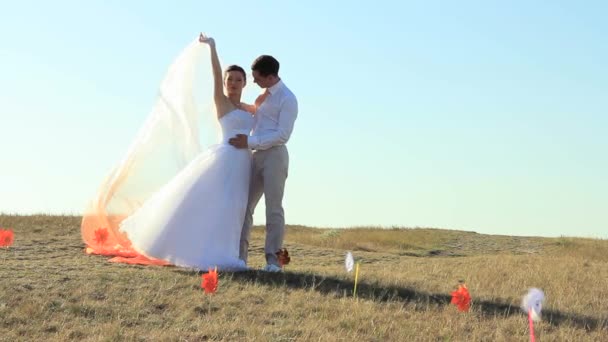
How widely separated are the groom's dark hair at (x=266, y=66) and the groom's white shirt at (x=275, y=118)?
18 centimetres

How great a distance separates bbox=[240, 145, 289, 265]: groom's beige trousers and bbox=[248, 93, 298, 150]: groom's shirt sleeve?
0.19 m

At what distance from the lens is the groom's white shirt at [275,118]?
32.9ft

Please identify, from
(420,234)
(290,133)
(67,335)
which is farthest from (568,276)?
(420,234)

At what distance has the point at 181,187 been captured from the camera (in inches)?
408

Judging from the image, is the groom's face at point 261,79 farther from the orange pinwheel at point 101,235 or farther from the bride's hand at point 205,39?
the orange pinwheel at point 101,235

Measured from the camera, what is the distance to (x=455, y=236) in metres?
25.5

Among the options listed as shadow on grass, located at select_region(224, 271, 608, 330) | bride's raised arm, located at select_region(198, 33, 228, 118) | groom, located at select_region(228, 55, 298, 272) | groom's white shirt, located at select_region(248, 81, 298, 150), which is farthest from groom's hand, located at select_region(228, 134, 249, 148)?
shadow on grass, located at select_region(224, 271, 608, 330)

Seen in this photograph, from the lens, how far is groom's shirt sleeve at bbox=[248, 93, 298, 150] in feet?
32.8

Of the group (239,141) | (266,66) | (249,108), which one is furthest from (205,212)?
(266,66)

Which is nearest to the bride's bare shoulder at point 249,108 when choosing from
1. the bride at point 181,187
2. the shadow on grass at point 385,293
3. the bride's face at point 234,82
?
the bride at point 181,187

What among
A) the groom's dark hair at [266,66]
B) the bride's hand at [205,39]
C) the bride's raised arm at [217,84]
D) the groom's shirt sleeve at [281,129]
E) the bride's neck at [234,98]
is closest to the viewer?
the groom's shirt sleeve at [281,129]

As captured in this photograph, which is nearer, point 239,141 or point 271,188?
point 271,188

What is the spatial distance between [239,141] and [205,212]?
1032 mm

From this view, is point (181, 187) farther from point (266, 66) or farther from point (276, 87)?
point (266, 66)
